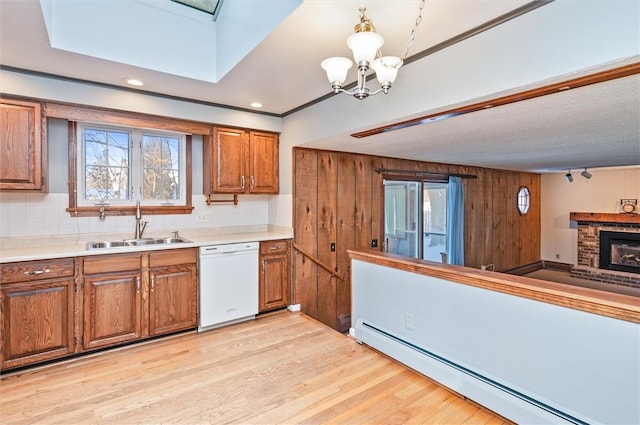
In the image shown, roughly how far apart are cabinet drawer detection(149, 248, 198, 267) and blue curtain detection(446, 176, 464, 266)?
420 centimetres

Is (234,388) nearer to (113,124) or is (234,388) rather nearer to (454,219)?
(113,124)

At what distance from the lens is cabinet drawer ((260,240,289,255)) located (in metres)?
3.74

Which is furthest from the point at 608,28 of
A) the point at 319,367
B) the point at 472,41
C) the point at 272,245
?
the point at 272,245

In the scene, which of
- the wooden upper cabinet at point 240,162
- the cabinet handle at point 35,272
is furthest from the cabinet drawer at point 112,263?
the wooden upper cabinet at point 240,162

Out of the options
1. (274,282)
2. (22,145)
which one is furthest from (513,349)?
(22,145)

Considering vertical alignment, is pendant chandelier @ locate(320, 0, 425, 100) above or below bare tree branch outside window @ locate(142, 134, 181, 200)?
above

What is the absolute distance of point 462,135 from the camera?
306 cm

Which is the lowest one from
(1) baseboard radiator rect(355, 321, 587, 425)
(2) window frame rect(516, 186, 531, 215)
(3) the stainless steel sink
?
(1) baseboard radiator rect(355, 321, 587, 425)

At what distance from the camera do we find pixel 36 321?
257 centimetres

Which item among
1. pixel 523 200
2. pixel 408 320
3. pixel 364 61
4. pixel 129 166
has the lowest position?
pixel 408 320

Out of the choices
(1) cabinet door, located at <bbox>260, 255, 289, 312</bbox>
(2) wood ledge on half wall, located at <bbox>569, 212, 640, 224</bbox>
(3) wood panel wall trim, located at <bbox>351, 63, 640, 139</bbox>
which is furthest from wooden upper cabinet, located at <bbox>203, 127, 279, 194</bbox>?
(2) wood ledge on half wall, located at <bbox>569, 212, 640, 224</bbox>

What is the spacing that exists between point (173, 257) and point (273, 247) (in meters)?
1.10

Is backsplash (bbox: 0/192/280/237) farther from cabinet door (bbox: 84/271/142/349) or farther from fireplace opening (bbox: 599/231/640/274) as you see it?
fireplace opening (bbox: 599/231/640/274)

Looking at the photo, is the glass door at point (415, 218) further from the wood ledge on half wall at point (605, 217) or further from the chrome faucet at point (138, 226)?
the wood ledge on half wall at point (605, 217)
